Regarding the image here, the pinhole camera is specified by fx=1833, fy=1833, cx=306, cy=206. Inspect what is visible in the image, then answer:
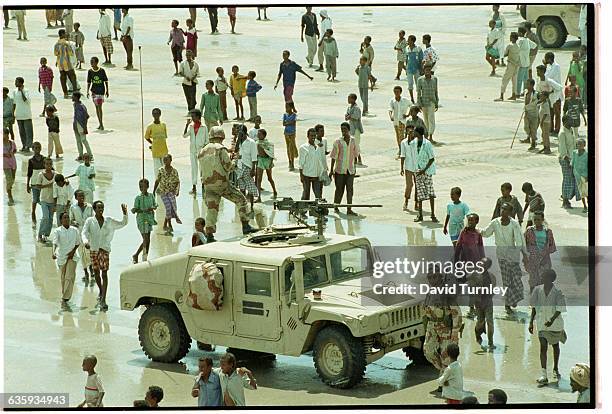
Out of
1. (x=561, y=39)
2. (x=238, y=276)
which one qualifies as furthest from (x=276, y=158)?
(x=238, y=276)

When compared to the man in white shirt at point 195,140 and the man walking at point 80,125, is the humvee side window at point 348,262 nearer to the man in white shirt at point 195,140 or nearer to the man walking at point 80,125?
the man in white shirt at point 195,140

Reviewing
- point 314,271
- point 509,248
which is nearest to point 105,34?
point 509,248

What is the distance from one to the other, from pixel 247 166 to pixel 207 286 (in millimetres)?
7584

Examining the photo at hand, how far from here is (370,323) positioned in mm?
22078

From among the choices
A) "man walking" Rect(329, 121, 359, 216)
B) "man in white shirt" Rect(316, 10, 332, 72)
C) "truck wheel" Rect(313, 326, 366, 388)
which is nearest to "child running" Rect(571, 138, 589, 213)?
"man walking" Rect(329, 121, 359, 216)

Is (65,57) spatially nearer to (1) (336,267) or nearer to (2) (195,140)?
(2) (195,140)

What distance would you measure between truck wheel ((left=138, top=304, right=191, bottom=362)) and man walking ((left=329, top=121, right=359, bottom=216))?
21.9ft

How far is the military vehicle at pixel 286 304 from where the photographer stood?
73.4ft

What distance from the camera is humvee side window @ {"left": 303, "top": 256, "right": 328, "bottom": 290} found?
23.0 meters

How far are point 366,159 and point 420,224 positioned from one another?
14.0 ft

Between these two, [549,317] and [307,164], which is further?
[307,164]

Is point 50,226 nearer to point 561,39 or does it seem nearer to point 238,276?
point 238,276

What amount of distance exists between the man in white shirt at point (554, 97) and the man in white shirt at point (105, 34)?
400 inches

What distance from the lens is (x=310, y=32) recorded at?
126ft
